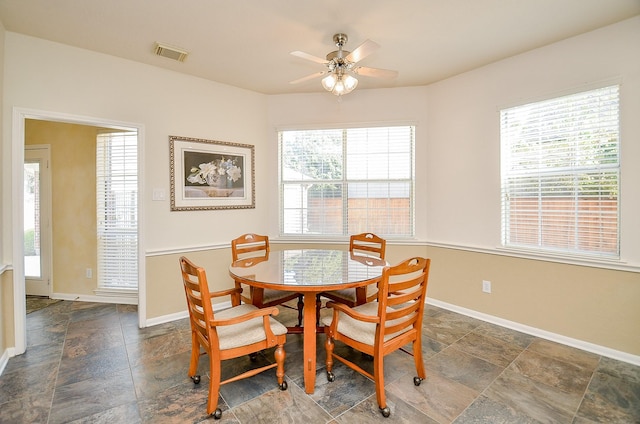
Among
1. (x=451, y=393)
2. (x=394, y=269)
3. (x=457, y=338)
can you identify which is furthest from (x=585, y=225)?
(x=394, y=269)

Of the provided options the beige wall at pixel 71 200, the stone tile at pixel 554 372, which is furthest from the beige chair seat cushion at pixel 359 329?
the beige wall at pixel 71 200

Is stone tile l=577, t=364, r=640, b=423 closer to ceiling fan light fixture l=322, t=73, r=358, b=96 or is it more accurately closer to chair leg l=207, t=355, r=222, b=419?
chair leg l=207, t=355, r=222, b=419

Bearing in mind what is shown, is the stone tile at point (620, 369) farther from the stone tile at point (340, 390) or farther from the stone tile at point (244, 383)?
the stone tile at point (244, 383)

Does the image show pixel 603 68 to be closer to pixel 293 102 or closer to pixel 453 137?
pixel 453 137

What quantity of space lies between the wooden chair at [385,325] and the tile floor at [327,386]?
203 mm

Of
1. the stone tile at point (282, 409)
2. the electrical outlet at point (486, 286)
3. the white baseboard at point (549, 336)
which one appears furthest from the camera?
the electrical outlet at point (486, 286)

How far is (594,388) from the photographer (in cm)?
202

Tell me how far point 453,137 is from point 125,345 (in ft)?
12.9

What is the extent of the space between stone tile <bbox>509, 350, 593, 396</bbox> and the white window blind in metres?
4.20

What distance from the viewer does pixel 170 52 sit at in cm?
277

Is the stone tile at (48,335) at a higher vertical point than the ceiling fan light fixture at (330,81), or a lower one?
lower

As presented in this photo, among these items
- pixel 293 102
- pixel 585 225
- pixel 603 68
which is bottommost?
pixel 585 225

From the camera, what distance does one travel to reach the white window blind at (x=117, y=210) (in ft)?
12.3

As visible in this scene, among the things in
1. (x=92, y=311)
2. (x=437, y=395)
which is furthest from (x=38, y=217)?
(x=437, y=395)
